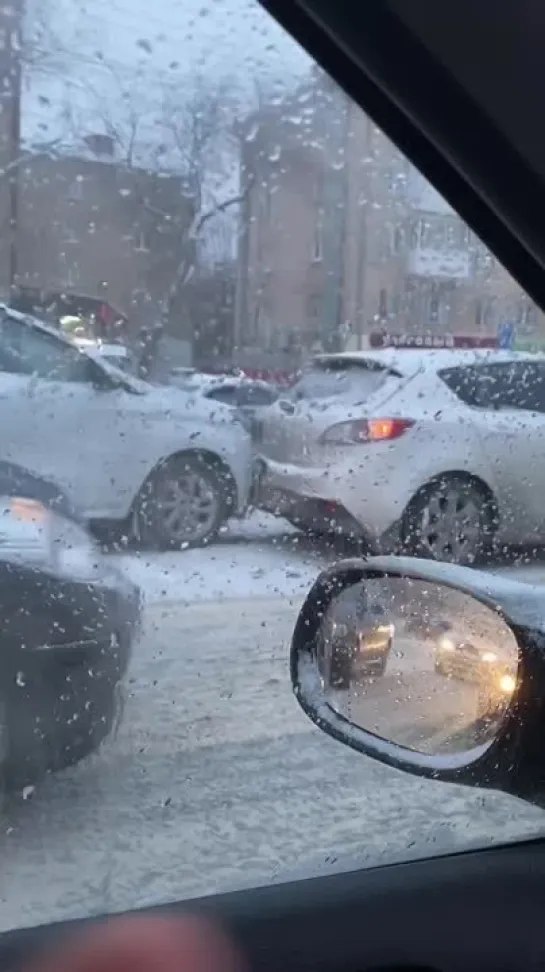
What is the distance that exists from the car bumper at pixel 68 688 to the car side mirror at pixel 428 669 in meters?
0.42

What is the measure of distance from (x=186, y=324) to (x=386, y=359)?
565 mm

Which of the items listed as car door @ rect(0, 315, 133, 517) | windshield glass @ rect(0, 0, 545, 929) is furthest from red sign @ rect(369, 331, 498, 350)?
car door @ rect(0, 315, 133, 517)

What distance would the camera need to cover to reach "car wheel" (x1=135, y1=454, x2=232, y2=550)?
9.73ft

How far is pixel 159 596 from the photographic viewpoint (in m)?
2.93

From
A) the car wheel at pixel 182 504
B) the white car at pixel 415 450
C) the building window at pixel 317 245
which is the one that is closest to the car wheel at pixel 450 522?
the white car at pixel 415 450

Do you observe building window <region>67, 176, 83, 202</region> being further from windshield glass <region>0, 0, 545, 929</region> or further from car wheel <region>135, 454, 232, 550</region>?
car wheel <region>135, 454, 232, 550</region>

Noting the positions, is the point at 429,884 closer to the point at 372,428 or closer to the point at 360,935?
the point at 360,935

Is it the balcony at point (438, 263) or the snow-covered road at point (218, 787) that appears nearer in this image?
the snow-covered road at point (218, 787)

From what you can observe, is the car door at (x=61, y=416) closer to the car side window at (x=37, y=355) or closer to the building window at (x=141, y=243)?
the car side window at (x=37, y=355)

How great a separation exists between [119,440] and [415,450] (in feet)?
2.90

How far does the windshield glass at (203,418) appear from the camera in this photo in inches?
99.5

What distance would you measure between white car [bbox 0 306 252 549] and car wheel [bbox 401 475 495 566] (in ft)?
1.42

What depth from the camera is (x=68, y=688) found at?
2.79 metres

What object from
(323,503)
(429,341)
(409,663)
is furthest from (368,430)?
(409,663)
